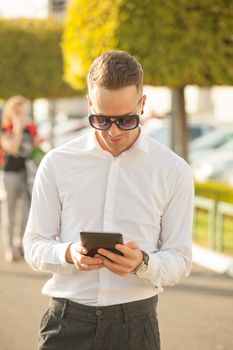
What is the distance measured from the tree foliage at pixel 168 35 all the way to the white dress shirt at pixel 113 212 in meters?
8.15

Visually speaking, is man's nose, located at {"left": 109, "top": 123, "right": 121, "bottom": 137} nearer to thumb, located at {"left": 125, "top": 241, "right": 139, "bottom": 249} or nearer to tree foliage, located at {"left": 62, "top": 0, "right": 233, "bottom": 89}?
thumb, located at {"left": 125, "top": 241, "right": 139, "bottom": 249}

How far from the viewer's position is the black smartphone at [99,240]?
9.89ft

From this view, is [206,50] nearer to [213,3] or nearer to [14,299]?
[213,3]

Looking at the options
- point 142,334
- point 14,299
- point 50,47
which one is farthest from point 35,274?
point 50,47

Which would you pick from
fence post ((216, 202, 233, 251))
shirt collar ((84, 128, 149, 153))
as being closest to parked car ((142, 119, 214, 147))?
fence post ((216, 202, 233, 251))

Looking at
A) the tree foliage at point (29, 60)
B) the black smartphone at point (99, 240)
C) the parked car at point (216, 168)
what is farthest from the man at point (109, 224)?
the tree foliage at point (29, 60)

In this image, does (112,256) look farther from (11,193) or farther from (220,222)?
(220,222)

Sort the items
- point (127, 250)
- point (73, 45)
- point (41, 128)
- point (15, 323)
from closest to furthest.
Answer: point (127, 250) → point (15, 323) → point (73, 45) → point (41, 128)

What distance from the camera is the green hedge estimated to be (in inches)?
481

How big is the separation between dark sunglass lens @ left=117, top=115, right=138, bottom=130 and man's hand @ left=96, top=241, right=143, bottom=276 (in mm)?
423

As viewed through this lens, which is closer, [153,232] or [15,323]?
[153,232]

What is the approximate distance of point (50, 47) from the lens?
21516mm

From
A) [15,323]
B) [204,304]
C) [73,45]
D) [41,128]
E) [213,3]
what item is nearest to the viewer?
[15,323]

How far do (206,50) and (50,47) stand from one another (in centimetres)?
1047
